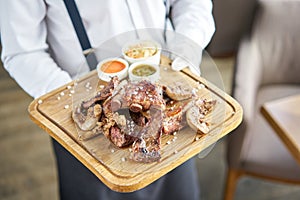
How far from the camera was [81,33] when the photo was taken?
116 cm

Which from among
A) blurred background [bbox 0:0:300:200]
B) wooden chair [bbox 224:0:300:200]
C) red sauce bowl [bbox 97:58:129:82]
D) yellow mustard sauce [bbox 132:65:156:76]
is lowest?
blurred background [bbox 0:0:300:200]

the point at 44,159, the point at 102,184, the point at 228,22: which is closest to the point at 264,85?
the point at 228,22

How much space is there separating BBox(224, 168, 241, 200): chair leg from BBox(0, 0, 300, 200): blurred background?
0.54 feet

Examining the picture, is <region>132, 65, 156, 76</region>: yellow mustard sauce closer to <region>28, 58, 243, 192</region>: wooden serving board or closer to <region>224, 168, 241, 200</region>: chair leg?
<region>28, 58, 243, 192</region>: wooden serving board

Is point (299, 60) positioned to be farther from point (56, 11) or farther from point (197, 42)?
point (56, 11)

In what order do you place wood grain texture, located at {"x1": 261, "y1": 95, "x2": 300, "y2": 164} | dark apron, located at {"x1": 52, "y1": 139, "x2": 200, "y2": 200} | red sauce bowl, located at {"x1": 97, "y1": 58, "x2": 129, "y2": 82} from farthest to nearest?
wood grain texture, located at {"x1": 261, "y1": 95, "x2": 300, "y2": 164}
dark apron, located at {"x1": 52, "y1": 139, "x2": 200, "y2": 200}
red sauce bowl, located at {"x1": 97, "y1": 58, "x2": 129, "y2": 82}

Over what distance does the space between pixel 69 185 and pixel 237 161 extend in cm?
60

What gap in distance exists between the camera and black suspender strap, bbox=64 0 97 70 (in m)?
1.11

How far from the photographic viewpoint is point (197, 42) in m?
1.14

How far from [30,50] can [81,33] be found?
12 centimetres

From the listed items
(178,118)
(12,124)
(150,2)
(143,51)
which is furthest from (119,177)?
(12,124)

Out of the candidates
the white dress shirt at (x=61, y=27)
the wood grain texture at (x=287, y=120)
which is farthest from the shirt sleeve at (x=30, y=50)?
the wood grain texture at (x=287, y=120)

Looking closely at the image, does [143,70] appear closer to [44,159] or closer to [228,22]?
[44,159]

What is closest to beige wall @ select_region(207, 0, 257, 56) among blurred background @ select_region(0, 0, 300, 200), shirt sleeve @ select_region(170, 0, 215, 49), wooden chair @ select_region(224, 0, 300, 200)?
blurred background @ select_region(0, 0, 300, 200)
